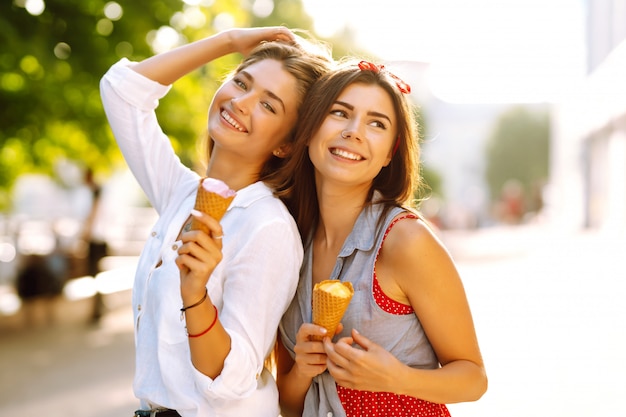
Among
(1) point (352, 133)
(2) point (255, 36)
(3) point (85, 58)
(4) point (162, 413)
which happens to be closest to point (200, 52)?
(2) point (255, 36)

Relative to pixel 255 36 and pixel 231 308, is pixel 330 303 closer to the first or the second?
pixel 231 308

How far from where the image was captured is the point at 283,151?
2.91 meters

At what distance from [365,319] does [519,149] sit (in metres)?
69.8

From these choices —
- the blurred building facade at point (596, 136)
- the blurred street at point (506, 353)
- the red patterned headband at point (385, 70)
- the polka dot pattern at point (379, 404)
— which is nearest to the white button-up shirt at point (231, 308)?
the polka dot pattern at point (379, 404)

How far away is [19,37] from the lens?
7785 millimetres

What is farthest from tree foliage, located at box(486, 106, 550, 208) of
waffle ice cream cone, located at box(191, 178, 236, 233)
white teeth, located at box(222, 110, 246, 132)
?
waffle ice cream cone, located at box(191, 178, 236, 233)

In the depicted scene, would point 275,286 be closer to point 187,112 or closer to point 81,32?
point 81,32

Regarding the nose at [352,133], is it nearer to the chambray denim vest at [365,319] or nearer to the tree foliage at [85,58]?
the chambray denim vest at [365,319]

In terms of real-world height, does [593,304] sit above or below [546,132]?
above

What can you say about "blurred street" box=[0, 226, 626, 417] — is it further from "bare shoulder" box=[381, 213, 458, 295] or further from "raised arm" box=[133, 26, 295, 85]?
"raised arm" box=[133, 26, 295, 85]

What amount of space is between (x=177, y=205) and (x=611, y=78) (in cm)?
2189

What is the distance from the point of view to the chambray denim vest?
259 centimetres

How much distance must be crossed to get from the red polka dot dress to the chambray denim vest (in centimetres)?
2

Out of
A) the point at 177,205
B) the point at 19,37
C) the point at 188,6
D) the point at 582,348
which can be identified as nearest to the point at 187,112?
the point at 188,6
